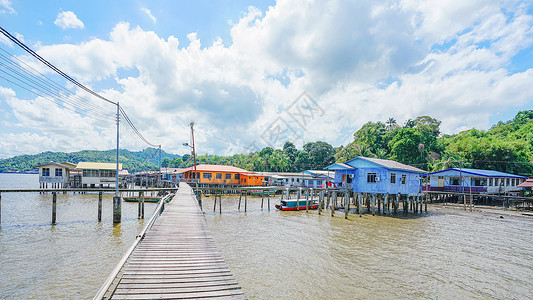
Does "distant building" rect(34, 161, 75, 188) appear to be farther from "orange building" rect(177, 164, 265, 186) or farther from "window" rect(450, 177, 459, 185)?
"window" rect(450, 177, 459, 185)

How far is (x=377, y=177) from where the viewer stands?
96.2 ft

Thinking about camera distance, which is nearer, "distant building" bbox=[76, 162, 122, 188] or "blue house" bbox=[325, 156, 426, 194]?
"blue house" bbox=[325, 156, 426, 194]

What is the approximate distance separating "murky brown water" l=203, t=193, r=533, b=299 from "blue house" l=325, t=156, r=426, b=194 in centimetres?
593

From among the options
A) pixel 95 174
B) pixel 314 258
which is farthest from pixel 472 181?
pixel 95 174

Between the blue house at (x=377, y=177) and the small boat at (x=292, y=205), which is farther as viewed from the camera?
the small boat at (x=292, y=205)

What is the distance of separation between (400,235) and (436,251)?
3963mm

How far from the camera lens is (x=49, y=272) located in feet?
36.7

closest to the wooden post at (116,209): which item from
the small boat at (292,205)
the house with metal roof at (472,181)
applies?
the small boat at (292,205)

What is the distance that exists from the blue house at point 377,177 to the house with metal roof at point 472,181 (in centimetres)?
1205

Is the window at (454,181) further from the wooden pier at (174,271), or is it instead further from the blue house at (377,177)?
the wooden pier at (174,271)

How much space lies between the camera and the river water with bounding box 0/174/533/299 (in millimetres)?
10289

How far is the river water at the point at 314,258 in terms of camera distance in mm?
10289

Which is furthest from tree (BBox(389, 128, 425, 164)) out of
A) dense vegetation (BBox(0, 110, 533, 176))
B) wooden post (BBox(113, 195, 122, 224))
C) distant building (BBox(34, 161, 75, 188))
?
distant building (BBox(34, 161, 75, 188))

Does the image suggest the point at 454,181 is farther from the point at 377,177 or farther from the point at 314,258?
the point at 314,258
